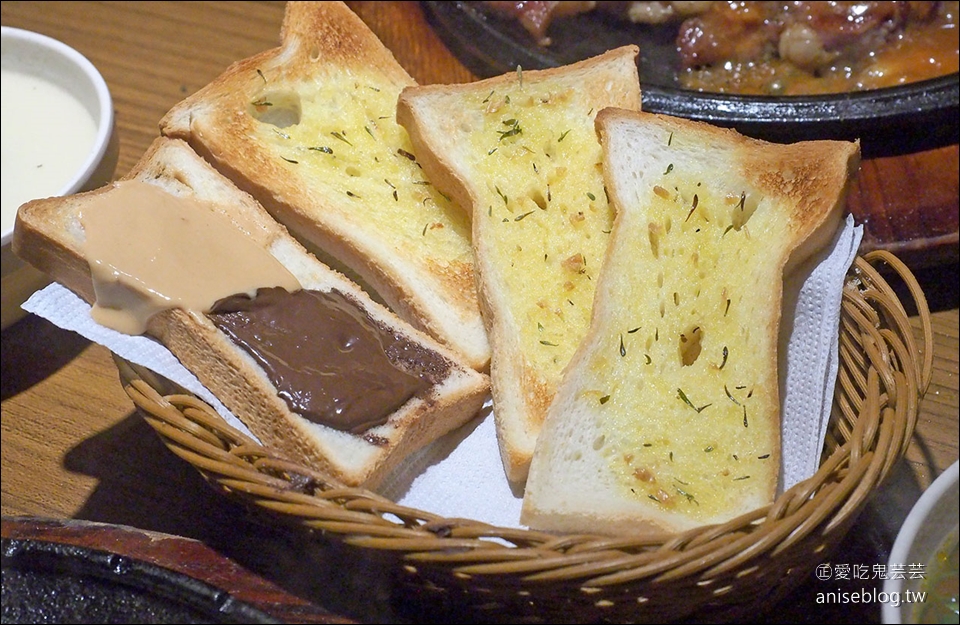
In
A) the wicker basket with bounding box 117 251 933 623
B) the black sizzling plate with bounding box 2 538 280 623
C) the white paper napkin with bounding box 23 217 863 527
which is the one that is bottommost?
the black sizzling plate with bounding box 2 538 280 623

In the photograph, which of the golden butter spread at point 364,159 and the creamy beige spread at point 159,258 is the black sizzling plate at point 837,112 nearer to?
the golden butter spread at point 364,159

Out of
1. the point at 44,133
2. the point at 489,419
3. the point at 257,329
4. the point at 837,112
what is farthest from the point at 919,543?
the point at 44,133

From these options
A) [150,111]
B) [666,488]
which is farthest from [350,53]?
[666,488]

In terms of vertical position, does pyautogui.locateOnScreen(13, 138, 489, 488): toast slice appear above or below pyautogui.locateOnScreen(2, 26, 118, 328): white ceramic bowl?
below

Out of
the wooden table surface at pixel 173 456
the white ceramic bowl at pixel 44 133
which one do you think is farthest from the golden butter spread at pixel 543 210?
the white ceramic bowl at pixel 44 133

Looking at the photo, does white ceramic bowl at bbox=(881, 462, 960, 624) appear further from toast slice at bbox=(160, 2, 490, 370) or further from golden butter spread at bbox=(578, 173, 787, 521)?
toast slice at bbox=(160, 2, 490, 370)

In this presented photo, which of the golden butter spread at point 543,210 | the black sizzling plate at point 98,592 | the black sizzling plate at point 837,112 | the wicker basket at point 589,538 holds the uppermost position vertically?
the black sizzling plate at point 837,112

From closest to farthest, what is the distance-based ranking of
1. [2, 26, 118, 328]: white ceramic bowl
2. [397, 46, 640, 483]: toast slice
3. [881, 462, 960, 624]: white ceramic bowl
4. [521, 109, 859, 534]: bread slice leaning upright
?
[881, 462, 960, 624]: white ceramic bowl
[521, 109, 859, 534]: bread slice leaning upright
[397, 46, 640, 483]: toast slice
[2, 26, 118, 328]: white ceramic bowl

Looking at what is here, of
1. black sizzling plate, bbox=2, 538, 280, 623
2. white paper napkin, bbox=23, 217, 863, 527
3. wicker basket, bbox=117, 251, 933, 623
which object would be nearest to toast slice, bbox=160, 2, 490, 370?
white paper napkin, bbox=23, 217, 863, 527
